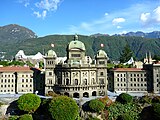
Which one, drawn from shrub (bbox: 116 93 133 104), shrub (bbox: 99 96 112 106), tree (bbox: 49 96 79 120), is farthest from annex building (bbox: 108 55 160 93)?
tree (bbox: 49 96 79 120)

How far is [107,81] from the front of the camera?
4535 inches

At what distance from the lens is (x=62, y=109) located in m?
78.7

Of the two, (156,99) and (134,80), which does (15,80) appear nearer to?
(134,80)

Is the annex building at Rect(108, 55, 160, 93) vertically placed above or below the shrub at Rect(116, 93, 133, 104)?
above

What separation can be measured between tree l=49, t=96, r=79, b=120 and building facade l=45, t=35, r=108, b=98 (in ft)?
65.5

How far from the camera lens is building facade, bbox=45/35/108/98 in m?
101

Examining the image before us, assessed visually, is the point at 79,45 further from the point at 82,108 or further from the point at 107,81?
the point at 82,108

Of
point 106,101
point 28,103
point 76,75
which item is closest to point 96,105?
point 106,101

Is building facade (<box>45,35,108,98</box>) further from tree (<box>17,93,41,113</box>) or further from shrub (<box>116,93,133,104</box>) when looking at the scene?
tree (<box>17,93,41,113</box>)

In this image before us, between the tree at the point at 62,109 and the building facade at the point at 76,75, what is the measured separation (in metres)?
20.0

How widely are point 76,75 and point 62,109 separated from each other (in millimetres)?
24808

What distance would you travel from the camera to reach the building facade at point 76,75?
101 metres

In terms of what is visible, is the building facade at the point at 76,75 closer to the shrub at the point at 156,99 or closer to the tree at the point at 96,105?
the tree at the point at 96,105

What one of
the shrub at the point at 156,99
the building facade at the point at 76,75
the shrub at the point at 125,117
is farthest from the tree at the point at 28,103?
the shrub at the point at 156,99
